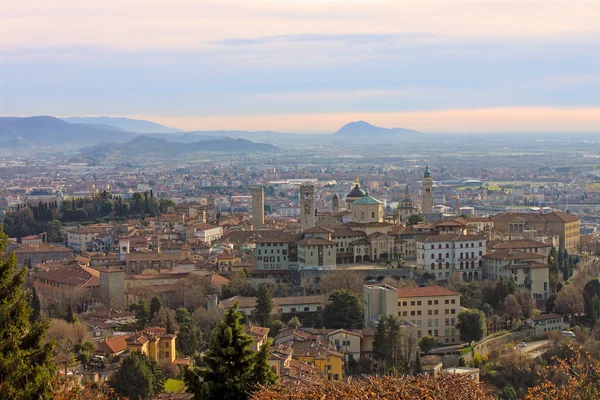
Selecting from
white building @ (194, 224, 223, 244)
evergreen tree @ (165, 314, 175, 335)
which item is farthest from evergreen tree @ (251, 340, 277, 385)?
white building @ (194, 224, 223, 244)

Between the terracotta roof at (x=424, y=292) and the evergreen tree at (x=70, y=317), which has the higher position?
the terracotta roof at (x=424, y=292)

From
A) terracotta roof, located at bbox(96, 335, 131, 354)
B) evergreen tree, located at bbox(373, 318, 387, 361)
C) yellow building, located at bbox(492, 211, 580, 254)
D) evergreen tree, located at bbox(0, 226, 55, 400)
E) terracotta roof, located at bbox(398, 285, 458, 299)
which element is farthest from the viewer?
yellow building, located at bbox(492, 211, 580, 254)

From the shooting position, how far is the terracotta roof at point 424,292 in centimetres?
3659

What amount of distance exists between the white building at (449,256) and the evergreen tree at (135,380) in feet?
55.2

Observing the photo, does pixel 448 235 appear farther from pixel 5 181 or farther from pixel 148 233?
pixel 5 181

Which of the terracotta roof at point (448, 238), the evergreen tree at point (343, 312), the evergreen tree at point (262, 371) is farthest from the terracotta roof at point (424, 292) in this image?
the evergreen tree at point (262, 371)

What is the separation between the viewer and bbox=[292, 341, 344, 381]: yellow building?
30.4 meters

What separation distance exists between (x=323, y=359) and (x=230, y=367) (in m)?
14.3

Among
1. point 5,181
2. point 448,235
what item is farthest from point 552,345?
point 5,181

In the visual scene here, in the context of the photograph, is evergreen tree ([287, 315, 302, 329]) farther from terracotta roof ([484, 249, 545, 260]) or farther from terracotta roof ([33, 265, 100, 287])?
terracotta roof ([484, 249, 545, 260])

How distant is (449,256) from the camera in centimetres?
4278

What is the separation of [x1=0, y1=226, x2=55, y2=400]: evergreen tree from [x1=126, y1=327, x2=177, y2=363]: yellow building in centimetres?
1661

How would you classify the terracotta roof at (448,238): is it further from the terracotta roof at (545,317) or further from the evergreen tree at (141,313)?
the evergreen tree at (141,313)

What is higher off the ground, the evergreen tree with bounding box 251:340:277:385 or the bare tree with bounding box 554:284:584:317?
the evergreen tree with bounding box 251:340:277:385
